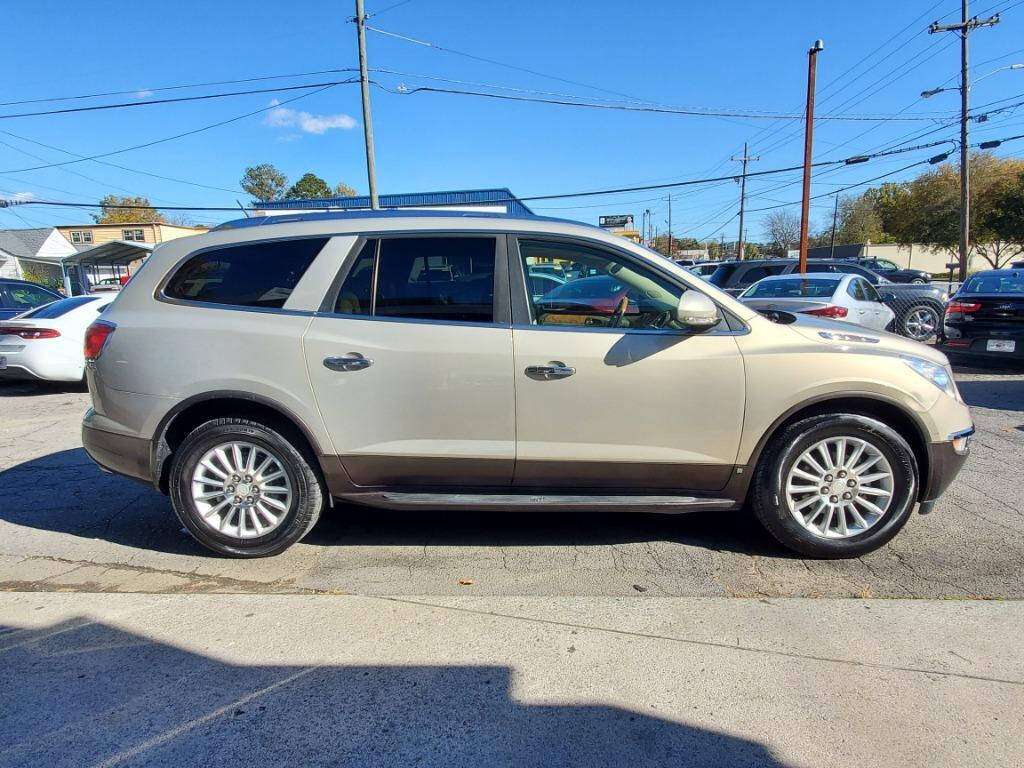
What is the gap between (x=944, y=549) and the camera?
3422mm

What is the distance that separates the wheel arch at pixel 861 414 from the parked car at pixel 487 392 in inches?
0.5

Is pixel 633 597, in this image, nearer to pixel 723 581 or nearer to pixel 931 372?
pixel 723 581

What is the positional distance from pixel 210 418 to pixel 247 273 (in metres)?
0.85

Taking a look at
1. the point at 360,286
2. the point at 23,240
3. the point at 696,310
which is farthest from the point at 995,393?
the point at 23,240

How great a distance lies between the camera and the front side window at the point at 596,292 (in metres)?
3.25

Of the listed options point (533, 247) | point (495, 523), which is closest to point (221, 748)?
point (495, 523)

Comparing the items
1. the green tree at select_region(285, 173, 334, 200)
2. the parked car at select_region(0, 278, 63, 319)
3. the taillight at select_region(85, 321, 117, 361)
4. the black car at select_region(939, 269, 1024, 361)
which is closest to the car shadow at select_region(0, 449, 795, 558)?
the taillight at select_region(85, 321, 117, 361)

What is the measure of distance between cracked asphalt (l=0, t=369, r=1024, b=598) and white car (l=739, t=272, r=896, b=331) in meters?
4.17

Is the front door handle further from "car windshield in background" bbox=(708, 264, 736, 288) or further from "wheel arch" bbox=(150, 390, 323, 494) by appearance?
"car windshield in background" bbox=(708, 264, 736, 288)

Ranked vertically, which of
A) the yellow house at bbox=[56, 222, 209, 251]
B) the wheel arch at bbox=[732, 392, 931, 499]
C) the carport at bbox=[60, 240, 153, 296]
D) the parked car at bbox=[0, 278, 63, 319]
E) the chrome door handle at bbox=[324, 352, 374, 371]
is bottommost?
the wheel arch at bbox=[732, 392, 931, 499]

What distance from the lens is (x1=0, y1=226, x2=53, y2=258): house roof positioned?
47.2 m

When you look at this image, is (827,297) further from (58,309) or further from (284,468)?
(58,309)

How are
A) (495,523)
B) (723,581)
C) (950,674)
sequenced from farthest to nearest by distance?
(495,523)
(723,581)
(950,674)

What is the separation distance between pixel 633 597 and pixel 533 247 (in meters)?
1.92
